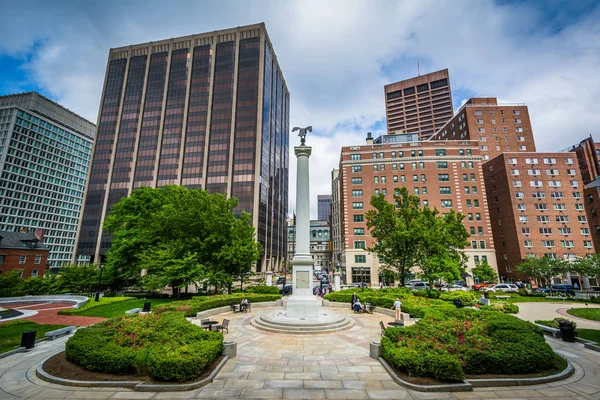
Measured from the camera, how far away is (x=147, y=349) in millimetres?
9453

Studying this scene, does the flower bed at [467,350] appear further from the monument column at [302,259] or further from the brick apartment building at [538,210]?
the brick apartment building at [538,210]

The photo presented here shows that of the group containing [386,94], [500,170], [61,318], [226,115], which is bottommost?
[61,318]

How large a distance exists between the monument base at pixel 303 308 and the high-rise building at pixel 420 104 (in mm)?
108626

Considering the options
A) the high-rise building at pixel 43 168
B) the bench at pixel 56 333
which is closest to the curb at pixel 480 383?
the bench at pixel 56 333

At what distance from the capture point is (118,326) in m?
11.7

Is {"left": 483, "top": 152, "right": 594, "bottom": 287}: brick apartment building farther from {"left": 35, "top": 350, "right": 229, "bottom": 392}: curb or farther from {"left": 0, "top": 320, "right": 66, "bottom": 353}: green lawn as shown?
{"left": 0, "top": 320, "right": 66, "bottom": 353}: green lawn

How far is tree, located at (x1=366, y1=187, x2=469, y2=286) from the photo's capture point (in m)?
27.2

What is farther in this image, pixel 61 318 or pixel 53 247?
pixel 53 247

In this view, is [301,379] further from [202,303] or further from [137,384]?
[202,303]

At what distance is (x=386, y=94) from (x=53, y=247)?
15923 centimetres

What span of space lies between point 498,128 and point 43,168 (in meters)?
165

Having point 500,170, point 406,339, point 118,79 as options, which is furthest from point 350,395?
point 118,79

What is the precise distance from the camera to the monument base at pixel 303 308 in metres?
17.4

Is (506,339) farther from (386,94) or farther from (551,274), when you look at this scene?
(386,94)
